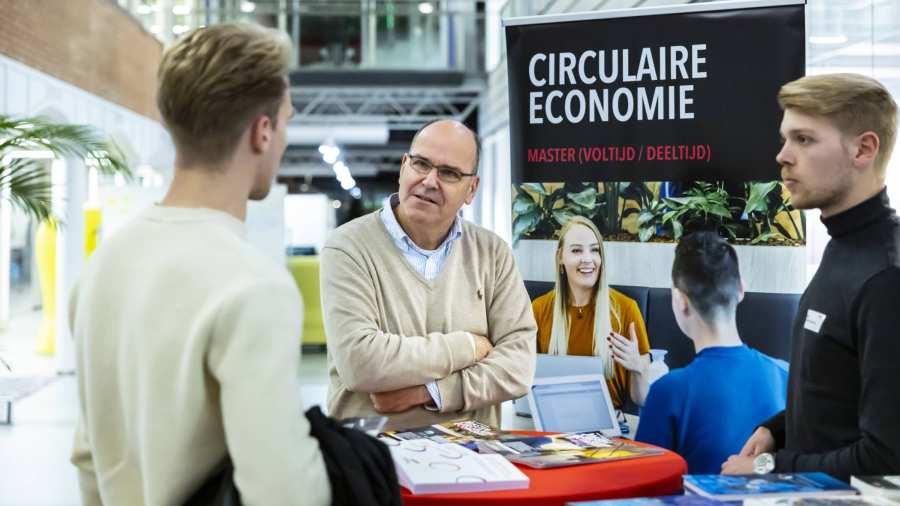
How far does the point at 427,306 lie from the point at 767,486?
1138 millimetres

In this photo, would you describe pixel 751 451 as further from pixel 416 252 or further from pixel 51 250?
pixel 51 250

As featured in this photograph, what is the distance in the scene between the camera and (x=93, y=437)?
54.0 inches

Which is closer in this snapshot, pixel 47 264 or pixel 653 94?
pixel 653 94

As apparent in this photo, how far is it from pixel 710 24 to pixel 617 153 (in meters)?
0.52

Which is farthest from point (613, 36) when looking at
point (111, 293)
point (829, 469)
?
point (111, 293)

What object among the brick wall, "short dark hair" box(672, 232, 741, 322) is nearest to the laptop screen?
"short dark hair" box(672, 232, 741, 322)

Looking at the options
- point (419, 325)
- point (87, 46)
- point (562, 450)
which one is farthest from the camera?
point (87, 46)

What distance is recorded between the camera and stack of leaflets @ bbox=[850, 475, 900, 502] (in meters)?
1.53

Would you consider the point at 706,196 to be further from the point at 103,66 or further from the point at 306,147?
the point at 306,147

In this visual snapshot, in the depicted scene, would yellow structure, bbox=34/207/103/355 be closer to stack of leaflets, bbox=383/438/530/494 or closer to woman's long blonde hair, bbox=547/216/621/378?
woman's long blonde hair, bbox=547/216/621/378

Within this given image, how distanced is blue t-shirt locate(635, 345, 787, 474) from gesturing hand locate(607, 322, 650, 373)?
0.33 ft

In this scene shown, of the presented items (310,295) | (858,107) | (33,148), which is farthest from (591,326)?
(310,295)

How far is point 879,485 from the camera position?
156 centimetres

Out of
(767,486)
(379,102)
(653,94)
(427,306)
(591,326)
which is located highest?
(379,102)
